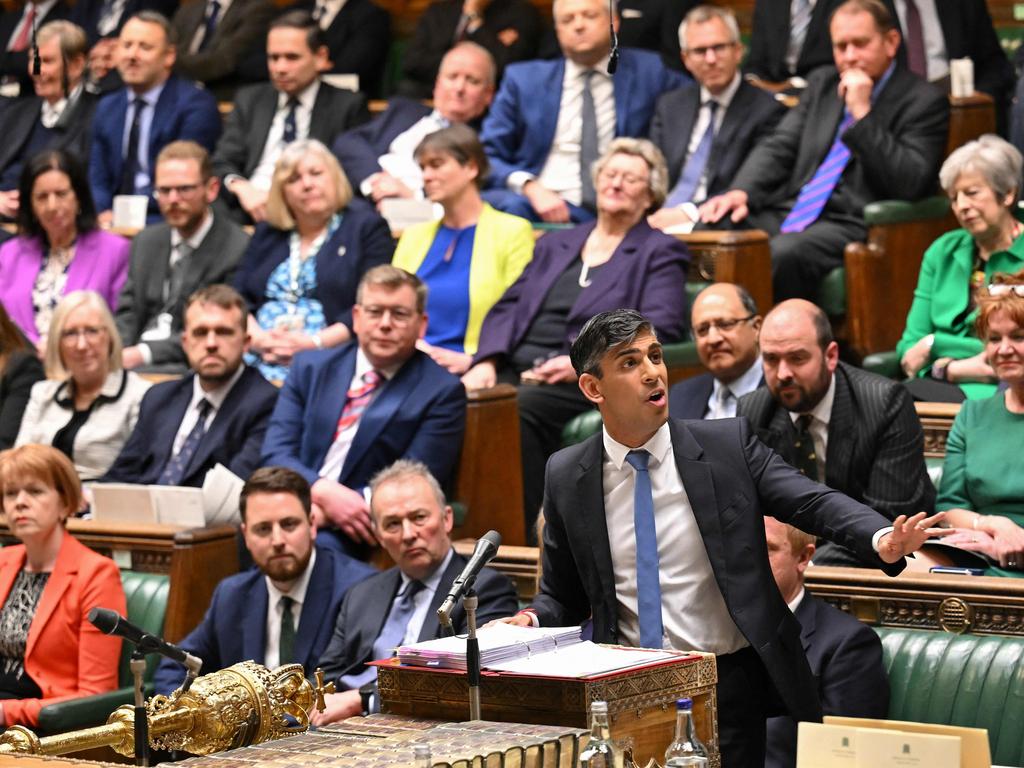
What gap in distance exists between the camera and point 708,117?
19.0 feet

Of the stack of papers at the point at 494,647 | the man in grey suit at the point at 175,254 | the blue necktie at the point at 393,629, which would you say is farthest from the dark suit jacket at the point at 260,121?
the stack of papers at the point at 494,647

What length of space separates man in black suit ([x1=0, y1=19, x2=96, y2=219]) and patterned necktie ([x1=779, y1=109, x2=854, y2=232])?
3.22 metres

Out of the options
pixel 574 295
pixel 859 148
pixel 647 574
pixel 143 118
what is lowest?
pixel 647 574

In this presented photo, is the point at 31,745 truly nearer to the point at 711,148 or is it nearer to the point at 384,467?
the point at 384,467

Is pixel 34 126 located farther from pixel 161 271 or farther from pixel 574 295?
pixel 574 295

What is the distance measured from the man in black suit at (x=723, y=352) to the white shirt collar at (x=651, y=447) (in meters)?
1.46

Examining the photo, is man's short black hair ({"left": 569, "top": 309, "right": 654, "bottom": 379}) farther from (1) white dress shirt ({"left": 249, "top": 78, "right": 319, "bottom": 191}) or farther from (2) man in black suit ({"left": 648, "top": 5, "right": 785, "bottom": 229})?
(1) white dress shirt ({"left": 249, "top": 78, "right": 319, "bottom": 191})

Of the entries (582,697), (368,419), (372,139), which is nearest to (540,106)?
(372,139)

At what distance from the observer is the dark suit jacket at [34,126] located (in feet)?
24.0

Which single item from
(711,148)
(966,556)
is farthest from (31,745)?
(711,148)

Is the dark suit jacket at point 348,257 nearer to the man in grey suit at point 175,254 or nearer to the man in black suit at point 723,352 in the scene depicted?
the man in grey suit at point 175,254

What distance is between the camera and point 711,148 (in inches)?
226

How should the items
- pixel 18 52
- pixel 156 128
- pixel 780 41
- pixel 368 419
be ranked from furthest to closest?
1. pixel 18 52
2. pixel 156 128
3. pixel 780 41
4. pixel 368 419

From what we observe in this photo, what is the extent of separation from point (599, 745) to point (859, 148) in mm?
3414
